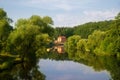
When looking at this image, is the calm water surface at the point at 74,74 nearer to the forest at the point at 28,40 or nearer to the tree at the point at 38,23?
the forest at the point at 28,40

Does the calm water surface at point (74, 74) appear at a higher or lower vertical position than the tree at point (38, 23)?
lower

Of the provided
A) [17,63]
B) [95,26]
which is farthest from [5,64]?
[95,26]

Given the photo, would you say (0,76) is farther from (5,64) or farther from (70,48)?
(70,48)

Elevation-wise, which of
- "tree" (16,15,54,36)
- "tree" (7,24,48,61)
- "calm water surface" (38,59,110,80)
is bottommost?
"calm water surface" (38,59,110,80)

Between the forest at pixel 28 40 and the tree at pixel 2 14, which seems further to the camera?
the tree at pixel 2 14

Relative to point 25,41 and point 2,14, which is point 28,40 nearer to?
point 25,41

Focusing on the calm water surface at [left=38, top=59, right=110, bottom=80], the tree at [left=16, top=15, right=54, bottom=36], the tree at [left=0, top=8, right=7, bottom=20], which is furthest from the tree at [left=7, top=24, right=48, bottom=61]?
the tree at [left=0, top=8, right=7, bottom=20]

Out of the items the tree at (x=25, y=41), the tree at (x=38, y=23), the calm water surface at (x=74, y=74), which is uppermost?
the tree at (x=38, y=23)

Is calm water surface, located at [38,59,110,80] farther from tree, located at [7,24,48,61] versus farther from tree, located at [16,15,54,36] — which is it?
tree, located at [16,15,54,36]

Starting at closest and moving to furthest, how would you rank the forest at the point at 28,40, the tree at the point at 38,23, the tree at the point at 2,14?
1. the forest at the point at 28,40
2. the tree at the point at 2,14
3. the tree at the point at 38,23

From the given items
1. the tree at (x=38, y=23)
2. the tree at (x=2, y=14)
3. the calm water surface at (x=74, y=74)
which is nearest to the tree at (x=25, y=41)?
the calm water surface at (x=74, y=74)

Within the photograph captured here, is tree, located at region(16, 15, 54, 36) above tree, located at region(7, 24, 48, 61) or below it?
above

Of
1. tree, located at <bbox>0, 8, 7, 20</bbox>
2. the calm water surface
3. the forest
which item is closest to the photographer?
the calm water surface

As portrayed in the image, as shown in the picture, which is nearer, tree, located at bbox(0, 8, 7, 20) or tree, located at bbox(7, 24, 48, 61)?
tree, located at bbox(7, 24, 48, 61)
